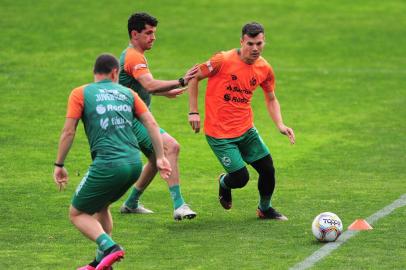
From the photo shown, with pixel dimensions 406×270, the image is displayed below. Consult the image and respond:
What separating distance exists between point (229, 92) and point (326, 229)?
2.18m

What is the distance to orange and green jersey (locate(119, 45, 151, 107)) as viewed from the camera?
12547 millimetres

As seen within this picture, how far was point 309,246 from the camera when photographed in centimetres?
1137

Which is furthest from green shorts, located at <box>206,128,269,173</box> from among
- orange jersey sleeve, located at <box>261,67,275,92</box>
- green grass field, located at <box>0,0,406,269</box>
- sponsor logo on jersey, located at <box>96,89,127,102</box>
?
sponsor logo on jersey, located at <box>96,89,127,102</box>

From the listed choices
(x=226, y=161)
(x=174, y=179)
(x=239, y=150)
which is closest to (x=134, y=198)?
(x=174, y=179)

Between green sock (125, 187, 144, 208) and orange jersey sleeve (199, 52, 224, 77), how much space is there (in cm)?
168

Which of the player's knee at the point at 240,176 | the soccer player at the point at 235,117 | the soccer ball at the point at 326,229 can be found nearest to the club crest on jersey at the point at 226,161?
the soccer player at the point at 235,117

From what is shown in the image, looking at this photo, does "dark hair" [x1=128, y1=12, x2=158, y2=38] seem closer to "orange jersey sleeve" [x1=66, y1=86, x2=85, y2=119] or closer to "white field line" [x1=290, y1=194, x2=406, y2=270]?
"orange jersey sleeve" [x1=66, y1=86, x2=85, y2=119]

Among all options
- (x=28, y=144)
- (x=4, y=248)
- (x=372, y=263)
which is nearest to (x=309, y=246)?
(x=372, y=263)

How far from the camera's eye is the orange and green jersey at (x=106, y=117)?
32.8 ft

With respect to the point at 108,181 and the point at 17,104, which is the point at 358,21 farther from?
the point at 108,181

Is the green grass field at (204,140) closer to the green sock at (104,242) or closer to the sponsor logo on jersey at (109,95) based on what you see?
the green sock at (104,242)

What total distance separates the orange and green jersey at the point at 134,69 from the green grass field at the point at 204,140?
58.9 inches

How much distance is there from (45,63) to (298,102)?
6.14 m

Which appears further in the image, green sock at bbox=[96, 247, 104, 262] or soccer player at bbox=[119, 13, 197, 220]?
soccer player at bbox=[119, 13, 197, 220]
